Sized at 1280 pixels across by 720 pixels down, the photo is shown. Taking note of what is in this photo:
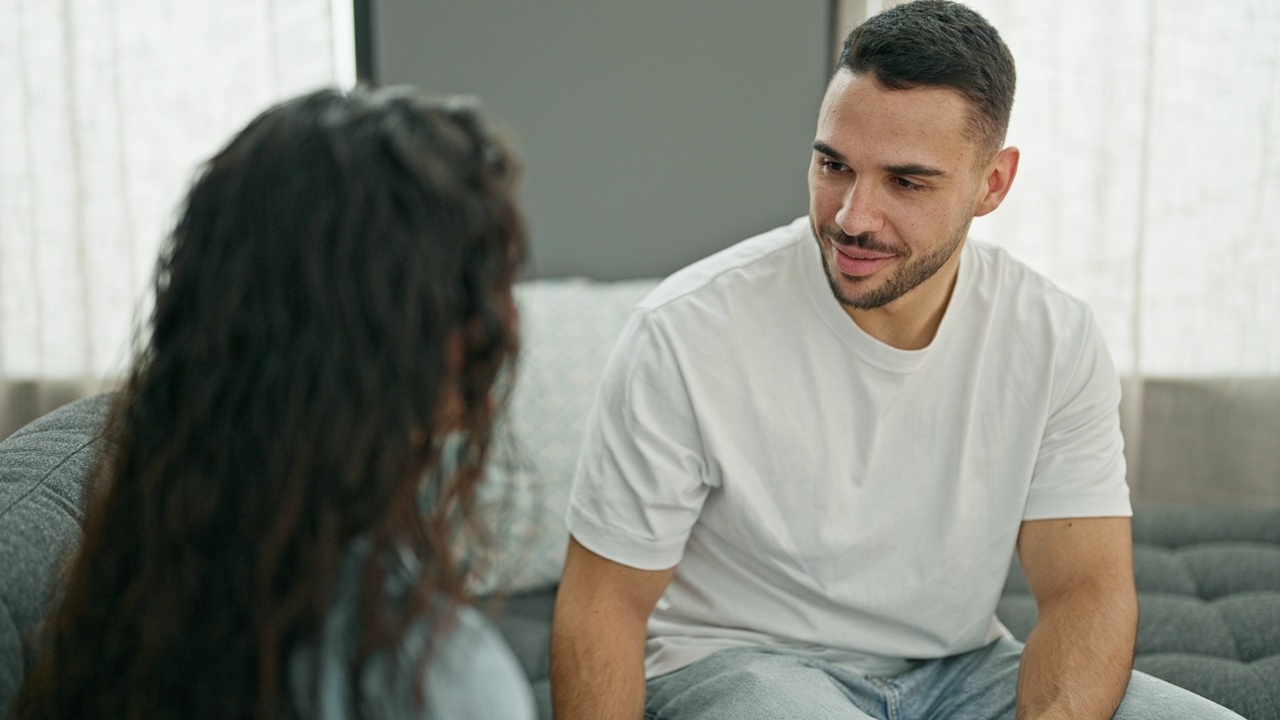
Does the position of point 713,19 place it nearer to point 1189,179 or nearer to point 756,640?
point 1189,179

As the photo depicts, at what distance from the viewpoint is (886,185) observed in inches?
57.0

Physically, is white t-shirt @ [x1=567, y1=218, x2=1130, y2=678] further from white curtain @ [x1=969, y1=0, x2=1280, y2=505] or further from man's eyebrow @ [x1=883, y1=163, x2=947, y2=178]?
white curtain @ [x1=969, y1=0, x2=1280, y2=505]

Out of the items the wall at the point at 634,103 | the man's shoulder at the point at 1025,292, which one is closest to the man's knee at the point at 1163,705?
the man's shoulder at the point at 1025,292

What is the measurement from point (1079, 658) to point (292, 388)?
3.47 feet

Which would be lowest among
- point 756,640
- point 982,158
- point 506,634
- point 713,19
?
point 506,634

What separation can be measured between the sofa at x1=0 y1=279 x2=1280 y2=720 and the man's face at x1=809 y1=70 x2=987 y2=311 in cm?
43

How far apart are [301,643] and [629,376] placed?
2.37 feet

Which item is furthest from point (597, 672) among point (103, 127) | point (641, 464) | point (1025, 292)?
point (103, 127)

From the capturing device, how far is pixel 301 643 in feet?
2.46

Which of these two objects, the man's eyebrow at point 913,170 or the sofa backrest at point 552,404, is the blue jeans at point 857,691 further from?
the man's eyebrow at point 913,170

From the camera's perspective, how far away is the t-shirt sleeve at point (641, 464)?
1.39 m

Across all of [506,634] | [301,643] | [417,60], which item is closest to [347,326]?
[301,643]

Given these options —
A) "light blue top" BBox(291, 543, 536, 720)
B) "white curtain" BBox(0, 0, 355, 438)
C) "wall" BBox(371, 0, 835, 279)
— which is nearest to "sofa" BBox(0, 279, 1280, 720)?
"wall" BBox(371, 0, 835, 279)

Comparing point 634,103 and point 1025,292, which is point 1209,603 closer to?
point 1025,292
